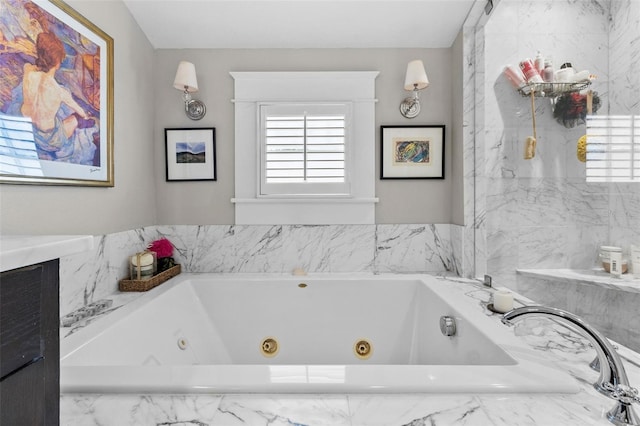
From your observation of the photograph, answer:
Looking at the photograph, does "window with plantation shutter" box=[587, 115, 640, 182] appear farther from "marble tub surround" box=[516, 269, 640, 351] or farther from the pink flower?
the pink flower

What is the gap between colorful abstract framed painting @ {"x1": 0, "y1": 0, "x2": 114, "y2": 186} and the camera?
1.21m

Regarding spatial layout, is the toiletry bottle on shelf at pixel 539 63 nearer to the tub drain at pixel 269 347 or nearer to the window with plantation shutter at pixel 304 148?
the window with plantation shutter at pixel 304 148

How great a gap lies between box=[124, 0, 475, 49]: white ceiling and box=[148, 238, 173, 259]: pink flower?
1301 mm

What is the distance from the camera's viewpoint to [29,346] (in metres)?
0.52

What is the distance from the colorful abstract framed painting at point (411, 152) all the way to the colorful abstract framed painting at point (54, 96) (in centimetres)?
163

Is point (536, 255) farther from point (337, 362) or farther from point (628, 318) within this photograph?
point (337, 362)

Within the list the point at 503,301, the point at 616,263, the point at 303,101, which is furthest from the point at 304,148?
the point at 616,263

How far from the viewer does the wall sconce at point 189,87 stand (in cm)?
210

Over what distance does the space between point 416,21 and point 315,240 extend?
4.99 feet

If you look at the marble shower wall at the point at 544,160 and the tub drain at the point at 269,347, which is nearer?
the marble shower wall at the point at 544,160

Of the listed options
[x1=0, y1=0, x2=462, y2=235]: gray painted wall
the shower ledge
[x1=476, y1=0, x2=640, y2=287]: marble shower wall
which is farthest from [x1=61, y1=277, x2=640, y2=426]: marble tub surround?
[x1=0, y1=0, x2=462, y2=235]: gray painted wall

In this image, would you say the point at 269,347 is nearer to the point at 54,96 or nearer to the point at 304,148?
the point at 304,148

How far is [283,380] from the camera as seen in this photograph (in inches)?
35.2

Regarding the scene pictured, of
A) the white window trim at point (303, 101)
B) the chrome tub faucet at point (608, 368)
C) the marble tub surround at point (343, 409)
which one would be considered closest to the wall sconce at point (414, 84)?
the white window trim at point (303, 101)
